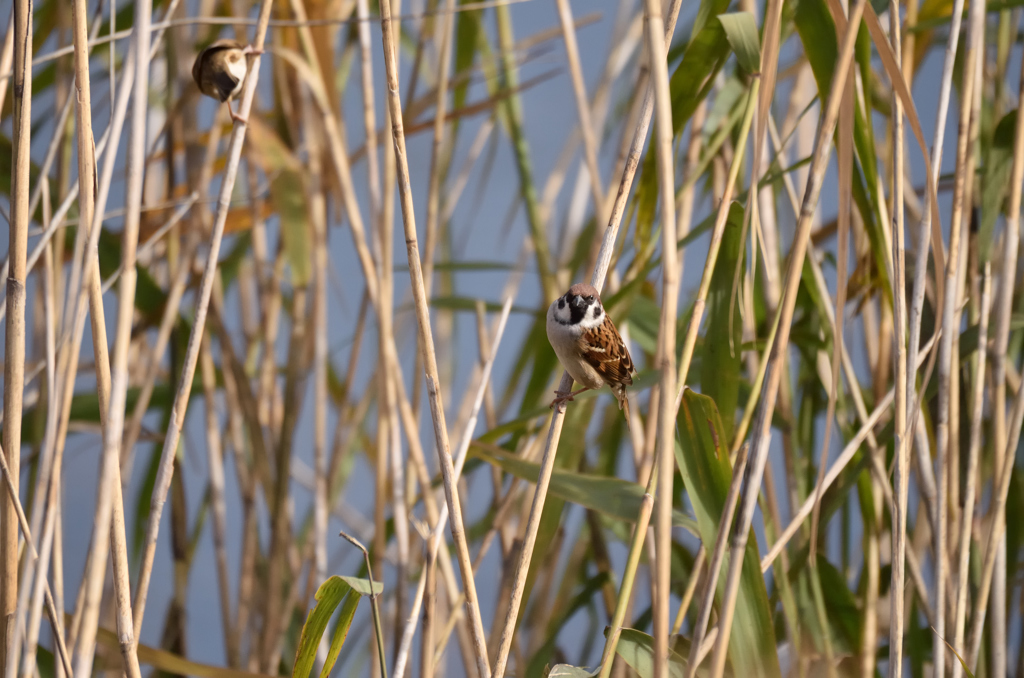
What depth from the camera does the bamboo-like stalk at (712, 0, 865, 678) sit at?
0.67 meters

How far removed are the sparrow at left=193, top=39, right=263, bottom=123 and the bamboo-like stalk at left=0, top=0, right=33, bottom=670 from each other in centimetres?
18

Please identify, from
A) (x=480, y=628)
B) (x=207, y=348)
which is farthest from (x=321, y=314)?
(x=480, y=628)

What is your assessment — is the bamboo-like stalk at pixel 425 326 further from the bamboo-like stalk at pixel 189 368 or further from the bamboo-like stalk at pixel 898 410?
the bamboo-like stalk at pixel 898 410

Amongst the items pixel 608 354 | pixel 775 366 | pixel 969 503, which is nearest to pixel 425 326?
pixel 775 366

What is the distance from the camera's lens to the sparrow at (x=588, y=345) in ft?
3.47

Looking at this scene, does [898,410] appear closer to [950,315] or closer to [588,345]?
[950,315]

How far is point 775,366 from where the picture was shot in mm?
700

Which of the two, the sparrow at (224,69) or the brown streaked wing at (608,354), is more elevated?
the sparrow at (224,69)

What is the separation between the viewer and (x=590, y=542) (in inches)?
58.6

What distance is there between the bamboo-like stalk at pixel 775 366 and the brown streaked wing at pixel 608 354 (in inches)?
16.0

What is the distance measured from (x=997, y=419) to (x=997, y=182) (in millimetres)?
351

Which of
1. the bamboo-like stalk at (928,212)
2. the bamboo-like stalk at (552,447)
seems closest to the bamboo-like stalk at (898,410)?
the bamboo-like stalk at (928,212)

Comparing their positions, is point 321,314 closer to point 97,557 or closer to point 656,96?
point 97,557

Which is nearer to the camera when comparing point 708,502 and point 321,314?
point 708,502
